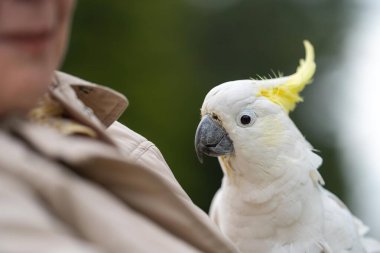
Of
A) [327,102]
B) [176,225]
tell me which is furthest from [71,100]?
[327,102]

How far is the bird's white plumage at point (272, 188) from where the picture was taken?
1.84 m

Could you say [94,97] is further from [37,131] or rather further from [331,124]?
[331,124]

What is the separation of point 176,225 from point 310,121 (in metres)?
5.29

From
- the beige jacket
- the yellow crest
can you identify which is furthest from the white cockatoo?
the beige jacket

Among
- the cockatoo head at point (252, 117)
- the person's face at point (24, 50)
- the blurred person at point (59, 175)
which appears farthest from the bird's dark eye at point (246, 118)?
the person's face at point (24, 50)

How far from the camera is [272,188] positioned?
6.19ft

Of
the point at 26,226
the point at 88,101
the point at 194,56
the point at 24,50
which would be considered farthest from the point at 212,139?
the point at 194,56

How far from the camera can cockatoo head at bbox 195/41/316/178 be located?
1.89 metres

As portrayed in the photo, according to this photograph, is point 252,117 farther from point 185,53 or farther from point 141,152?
point 185,53

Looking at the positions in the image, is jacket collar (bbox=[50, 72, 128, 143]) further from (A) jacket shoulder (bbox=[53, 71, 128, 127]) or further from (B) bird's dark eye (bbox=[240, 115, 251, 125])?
(B) bird's dark eye (bbox=[240, 115, 251, 125])

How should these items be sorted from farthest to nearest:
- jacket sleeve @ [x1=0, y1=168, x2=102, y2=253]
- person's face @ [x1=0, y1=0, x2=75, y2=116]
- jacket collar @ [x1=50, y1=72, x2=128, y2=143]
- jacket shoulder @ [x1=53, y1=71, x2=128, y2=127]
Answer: jacket shoulder @ [x1=53, y1=71, x2=128, y2=127] → jacket collar @ [x1=50, y1=72, x2=128, y2=143] → person's face @ [x1=0, y1=0, x2=75, y2=116] → jacket sleeve @ [x1=0, y1=168, x2=102, y2=253]

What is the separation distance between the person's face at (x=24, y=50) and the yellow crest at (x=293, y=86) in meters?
1.15

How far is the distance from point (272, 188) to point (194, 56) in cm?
459

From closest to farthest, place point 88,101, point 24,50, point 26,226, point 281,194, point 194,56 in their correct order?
point 26,226 < point 24,50 < point 88,101 < point 281,194 < point 194,56
